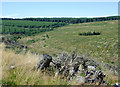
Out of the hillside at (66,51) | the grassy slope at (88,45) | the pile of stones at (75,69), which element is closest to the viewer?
the hillside at (66,51)

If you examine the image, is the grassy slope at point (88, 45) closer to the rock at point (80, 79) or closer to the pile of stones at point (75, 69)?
the pile of stones at point (75, 69)

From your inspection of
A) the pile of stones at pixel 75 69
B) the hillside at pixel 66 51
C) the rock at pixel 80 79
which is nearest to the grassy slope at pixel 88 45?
the hillside at pixel 66 51

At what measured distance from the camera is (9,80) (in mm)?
3004

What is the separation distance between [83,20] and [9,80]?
441ft

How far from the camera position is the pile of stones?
3.50 metres

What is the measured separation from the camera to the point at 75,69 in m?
4.28

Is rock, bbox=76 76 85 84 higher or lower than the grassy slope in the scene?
higher

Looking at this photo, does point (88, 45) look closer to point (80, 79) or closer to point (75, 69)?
point (75, 69)

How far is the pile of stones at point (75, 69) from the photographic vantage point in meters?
3.50

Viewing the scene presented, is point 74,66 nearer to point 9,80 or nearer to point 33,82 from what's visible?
point 33,82

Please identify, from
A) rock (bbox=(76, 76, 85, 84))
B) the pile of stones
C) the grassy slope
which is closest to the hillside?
the grassy slope

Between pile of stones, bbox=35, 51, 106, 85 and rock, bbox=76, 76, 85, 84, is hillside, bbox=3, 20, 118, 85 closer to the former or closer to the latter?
pile of stones, bbox=35, 51, 106, 85

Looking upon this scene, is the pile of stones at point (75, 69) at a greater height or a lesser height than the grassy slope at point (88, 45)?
greater

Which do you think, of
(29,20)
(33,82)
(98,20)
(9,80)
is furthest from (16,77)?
(29,20)
